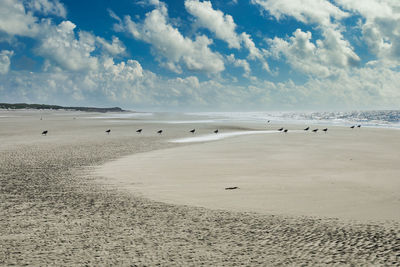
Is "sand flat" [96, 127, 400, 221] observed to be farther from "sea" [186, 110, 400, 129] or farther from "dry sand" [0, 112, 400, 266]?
"sea" [186, 110, 400, 129]

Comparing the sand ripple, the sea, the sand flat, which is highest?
the sea

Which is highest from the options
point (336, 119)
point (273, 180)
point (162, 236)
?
point (336, 119)

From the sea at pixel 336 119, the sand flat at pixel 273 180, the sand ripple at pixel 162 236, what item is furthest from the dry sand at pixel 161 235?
the sea at pixel 336 119

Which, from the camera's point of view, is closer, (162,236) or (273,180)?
(162,236)

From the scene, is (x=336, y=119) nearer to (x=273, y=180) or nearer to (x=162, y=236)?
(x=273, y=180)

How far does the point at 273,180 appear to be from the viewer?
649 inches

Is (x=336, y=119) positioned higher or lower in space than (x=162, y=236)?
higher

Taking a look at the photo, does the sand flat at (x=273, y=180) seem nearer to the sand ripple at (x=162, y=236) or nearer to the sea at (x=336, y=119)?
the sand ripple at (x=162, y=236)

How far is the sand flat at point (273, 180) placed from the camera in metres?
12.1

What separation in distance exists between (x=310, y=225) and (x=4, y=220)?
933cm

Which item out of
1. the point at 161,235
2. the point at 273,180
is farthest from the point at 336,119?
the point at 161,235

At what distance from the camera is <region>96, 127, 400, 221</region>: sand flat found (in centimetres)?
1213

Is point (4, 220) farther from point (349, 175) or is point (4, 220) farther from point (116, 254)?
point (349, 175)

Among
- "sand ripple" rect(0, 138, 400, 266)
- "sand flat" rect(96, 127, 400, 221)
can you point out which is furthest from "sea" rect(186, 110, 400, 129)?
"sand ripple" rect(0, 138, 400, 266)
